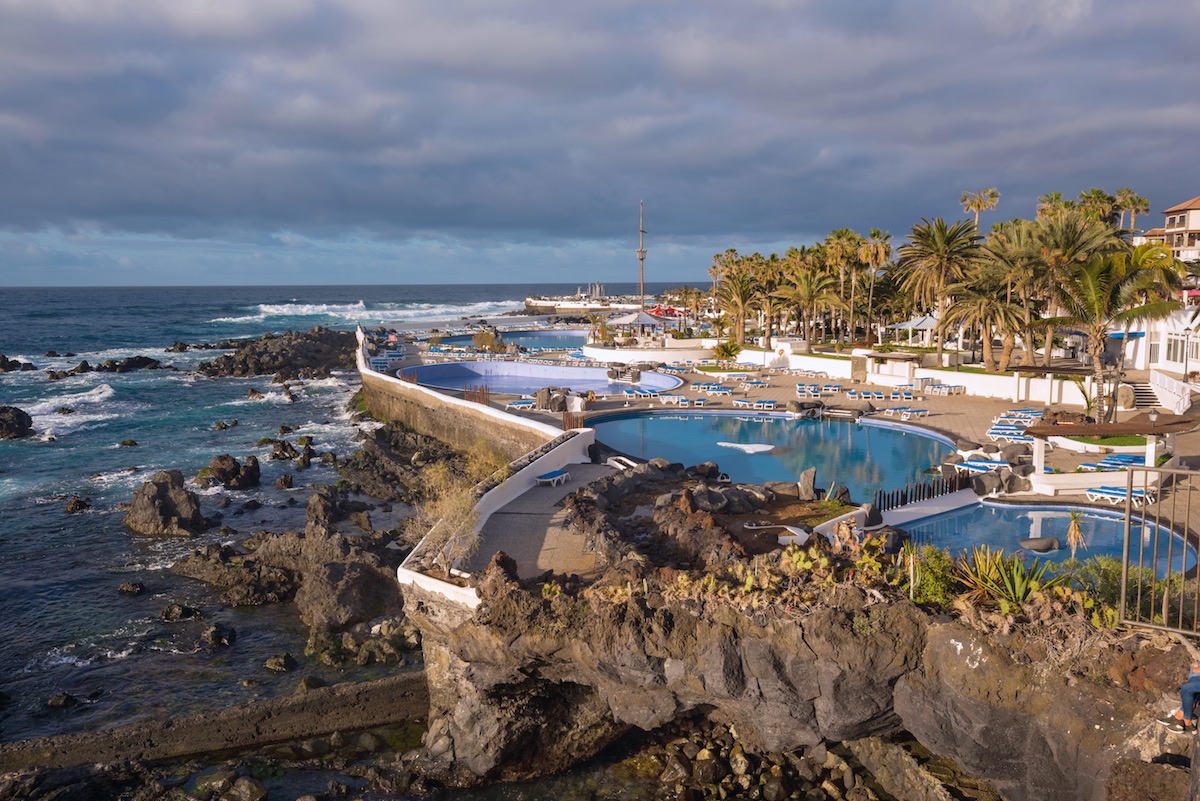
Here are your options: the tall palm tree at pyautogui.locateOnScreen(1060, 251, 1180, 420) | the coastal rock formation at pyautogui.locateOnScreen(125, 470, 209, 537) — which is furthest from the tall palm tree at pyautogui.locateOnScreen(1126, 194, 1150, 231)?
the coastal rock formation at pyautogui.locateOnScreen(125, 470, 209, 537)

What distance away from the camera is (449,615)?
1275cm

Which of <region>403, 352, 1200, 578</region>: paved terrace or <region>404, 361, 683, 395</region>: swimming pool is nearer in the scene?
<region>403, 352, 1200, 578</region>: paved terrace

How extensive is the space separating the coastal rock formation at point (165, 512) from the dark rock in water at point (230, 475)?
3594mm

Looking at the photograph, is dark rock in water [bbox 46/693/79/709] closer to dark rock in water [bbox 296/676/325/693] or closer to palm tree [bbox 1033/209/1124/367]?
dark rock in water [bbox 296/676/325/693]

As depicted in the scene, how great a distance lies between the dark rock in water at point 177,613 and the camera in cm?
1816

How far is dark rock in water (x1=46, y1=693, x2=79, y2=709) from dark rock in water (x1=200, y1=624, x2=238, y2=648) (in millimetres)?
2502

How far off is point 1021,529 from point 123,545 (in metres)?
23.5

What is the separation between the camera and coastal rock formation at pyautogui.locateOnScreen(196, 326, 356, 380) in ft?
200

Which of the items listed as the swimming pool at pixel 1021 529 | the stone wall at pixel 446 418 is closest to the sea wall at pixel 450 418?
the stone wall at pixel 446 418

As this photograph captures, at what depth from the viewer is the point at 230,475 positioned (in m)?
29.0

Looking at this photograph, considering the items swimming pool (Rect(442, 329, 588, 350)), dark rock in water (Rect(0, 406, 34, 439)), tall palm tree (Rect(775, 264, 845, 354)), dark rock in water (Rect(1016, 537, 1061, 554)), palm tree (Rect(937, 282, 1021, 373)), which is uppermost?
tall palm tree (Rect(775, 264, 845, 354))

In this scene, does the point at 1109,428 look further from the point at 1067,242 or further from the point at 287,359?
the point at 287,359

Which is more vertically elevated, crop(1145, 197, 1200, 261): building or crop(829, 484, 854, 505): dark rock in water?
crop(1145, 197, 1200, 261): building

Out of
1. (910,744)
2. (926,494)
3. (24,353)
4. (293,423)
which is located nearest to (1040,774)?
(910,744)
